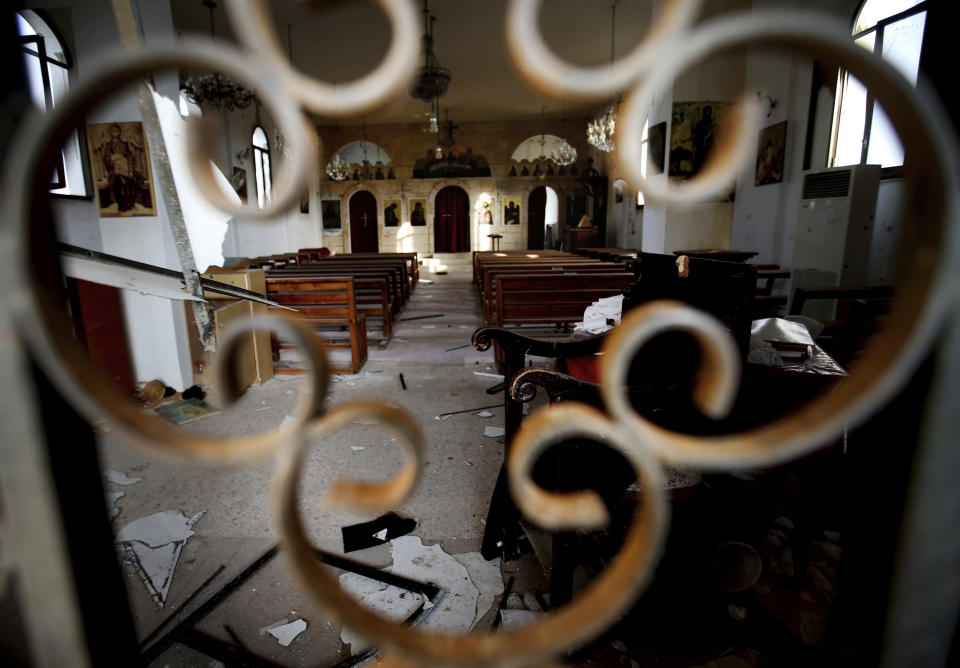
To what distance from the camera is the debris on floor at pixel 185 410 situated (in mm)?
3256

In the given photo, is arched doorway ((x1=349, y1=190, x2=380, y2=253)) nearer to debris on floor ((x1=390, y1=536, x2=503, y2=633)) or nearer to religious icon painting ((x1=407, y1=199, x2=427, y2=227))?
religious icon painting ((x1=407, y1=199, x2=427, y2=227))

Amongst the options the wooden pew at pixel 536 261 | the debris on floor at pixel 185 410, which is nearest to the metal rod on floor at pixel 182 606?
the debris on floor at pixel 185 410

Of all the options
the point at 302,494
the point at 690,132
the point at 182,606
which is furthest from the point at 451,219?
the point at 182,606

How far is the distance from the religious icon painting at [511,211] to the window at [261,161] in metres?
7.78

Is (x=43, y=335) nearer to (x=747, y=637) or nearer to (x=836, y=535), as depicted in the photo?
(x=747, y=637)

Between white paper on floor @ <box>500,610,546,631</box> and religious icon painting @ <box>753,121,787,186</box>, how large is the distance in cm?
647

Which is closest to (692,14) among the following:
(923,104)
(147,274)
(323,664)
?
(923,104)

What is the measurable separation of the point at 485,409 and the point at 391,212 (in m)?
14.4

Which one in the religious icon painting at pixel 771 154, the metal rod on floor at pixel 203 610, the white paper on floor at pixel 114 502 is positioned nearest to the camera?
the metal rod on floor at pixel 203 610

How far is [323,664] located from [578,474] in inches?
35.8

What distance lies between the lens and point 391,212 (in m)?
16.6

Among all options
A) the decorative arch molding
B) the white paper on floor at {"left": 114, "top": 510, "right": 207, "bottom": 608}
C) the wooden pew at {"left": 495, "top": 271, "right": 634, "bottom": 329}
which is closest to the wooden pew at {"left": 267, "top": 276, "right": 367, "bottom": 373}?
the wooden pew at {"left": 495, "top": 271, "right": 634, "bottom": 329}

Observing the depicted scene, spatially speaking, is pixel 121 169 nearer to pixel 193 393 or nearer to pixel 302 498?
pixel 193 393

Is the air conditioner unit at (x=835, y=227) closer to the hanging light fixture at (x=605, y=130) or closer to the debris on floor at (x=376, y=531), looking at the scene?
the hanging light fixture at (x=605, y=130)
